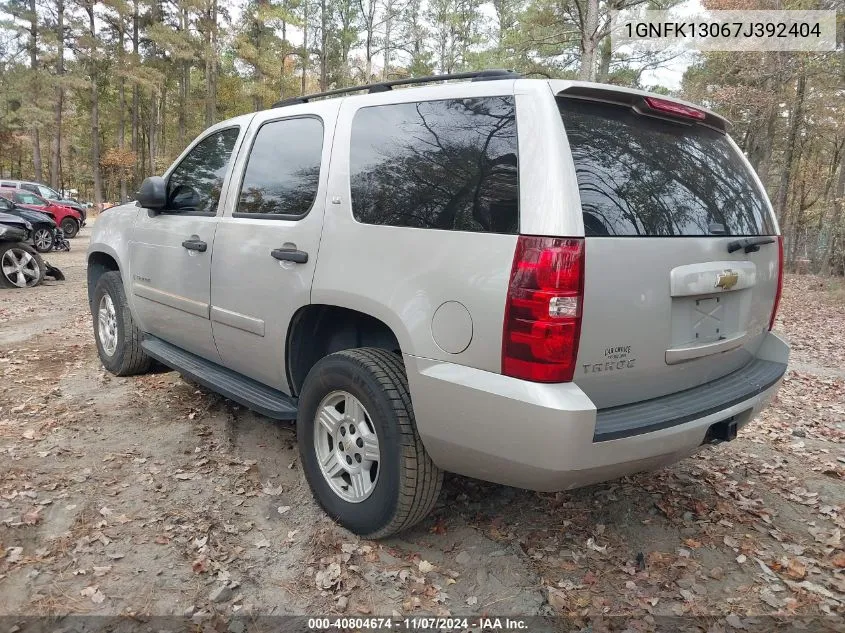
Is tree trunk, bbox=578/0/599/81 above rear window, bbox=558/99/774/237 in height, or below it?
above

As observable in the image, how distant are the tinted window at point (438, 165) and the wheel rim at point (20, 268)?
928cm

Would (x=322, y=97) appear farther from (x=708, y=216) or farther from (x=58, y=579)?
(x=58, y=579)

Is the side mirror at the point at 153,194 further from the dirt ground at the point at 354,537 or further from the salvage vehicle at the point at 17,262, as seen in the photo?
the salvage vehicle at the point at 17,262

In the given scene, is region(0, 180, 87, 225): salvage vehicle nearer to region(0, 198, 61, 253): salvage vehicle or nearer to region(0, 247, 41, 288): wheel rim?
region(0, 198, 61, 253): salvage vehicle

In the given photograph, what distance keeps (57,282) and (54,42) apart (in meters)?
22.3

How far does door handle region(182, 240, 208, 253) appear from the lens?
3551 mm

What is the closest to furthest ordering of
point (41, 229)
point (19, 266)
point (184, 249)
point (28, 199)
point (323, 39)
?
1. point (184, 249)
2. point (19, 266)
3. point (41, 229)
4. point (28, 199)
5. point (323, 39)

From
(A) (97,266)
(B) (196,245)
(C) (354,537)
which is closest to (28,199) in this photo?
(A) (97,266)

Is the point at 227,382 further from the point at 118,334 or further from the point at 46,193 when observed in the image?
the point at 46,193

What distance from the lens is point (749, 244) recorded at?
264 cm

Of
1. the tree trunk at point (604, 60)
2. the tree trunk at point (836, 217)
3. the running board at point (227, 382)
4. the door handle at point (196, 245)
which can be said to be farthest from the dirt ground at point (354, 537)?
the tree trunk at point (604, 60)

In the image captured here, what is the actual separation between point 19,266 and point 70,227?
12077mm

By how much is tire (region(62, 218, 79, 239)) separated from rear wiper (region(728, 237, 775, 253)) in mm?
22064

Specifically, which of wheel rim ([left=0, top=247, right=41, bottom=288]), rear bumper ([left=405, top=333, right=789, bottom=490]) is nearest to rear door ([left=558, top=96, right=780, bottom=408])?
rear bumper ([left=405, top=333, right=789, bottom=490])
